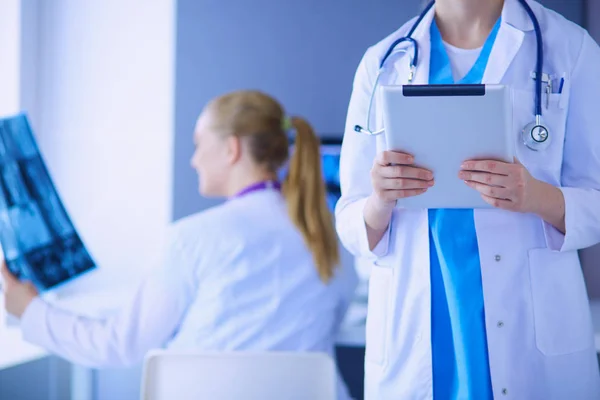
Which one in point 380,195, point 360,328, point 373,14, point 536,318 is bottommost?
point 360,328

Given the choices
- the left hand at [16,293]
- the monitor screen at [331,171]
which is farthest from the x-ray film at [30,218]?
the monitor screen at [331,171]

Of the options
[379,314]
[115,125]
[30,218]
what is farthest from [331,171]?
[379,314]

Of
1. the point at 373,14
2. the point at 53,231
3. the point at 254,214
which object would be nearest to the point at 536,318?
the point at 254,214

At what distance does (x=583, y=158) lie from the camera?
1.09 metres

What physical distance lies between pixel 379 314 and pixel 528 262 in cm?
26

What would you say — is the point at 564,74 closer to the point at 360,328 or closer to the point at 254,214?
the point at 254,214

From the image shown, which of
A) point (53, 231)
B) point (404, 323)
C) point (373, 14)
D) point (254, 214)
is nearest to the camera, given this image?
point (404, 323)

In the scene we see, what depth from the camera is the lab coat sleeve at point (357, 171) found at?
45.6 inches

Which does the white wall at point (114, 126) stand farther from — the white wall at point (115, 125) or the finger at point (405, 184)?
the finger at point (405, 184)

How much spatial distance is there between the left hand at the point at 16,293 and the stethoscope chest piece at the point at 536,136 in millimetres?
1112

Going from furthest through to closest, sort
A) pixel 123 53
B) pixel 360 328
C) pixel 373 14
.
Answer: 1. pixel 123 53
2. pixel 373 14
3. pixel 360 328

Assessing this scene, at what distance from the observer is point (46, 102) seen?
259cm

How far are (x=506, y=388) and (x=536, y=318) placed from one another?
0.39 ft

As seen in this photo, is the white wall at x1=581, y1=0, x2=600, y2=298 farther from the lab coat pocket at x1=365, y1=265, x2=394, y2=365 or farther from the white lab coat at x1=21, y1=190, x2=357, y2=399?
the lab coat pocket at x1=365, y1=265, x2=394, y2=365
